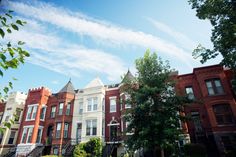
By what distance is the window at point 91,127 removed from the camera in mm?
25062

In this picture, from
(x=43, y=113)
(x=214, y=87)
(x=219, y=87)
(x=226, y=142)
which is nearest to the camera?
(x=226, y=142)

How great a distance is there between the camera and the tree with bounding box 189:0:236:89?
49.8 ft

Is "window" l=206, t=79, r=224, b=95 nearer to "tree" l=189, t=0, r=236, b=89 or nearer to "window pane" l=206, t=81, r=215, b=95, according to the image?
"window pane" l=206, t=81, r=215, b=95

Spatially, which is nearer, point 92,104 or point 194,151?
point 194,151

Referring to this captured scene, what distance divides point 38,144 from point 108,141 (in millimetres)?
11951

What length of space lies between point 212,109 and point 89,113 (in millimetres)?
17931

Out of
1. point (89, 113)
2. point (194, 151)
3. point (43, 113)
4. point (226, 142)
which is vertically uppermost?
point (43, 113)

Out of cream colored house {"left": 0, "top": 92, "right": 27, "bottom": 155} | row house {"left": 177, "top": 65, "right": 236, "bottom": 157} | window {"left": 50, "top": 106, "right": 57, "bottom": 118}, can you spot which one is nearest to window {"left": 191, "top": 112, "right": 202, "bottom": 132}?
row house {"left": 177, "top": 65, "right": 236, "bottom": 157}

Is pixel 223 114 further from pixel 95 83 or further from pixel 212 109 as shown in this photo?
pixel 95 83

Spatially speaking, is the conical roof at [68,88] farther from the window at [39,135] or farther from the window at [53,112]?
the window at [39,135]

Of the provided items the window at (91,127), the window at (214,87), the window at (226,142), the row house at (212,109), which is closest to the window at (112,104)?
the window at (91,127)

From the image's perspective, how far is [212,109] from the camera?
20.4 metres

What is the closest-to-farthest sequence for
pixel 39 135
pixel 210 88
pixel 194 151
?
pixel 194 151 < pixel 210 88 < pixel 39 135

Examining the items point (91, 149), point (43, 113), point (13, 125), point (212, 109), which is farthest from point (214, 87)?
point (13, 125)
